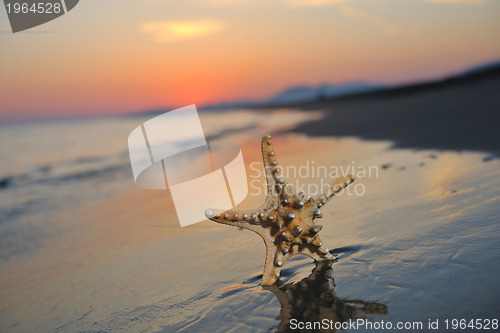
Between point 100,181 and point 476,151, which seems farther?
point 100,181

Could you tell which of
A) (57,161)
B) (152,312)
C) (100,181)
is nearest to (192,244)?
(152,312)

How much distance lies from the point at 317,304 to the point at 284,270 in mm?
682

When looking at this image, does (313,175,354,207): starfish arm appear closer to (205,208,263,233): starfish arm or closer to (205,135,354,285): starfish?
(205,135,354,285): starfish

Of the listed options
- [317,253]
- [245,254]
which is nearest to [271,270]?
[317,253]

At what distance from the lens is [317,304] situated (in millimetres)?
2662

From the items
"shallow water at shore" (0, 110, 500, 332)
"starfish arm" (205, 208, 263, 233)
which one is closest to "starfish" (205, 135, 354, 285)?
"starfish arm" (205, 208, 263, 233)

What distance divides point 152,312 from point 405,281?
1765 millimetres

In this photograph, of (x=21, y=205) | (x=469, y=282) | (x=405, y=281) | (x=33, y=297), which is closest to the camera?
(x=469, y=282)

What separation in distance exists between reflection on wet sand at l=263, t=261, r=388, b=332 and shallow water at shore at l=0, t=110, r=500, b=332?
0.5 inches

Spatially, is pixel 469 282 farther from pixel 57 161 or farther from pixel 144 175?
pixel 57 161

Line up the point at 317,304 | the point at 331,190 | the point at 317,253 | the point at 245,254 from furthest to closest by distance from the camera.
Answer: the point at 245,254
the point at 331,190
the point at 317,253
the point at 317,304

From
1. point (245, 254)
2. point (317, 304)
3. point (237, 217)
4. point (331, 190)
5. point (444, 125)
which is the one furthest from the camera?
point (444, 125)

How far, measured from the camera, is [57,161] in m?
14.5

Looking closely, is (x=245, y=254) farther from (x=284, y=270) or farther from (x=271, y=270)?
(x=271, y=270)
